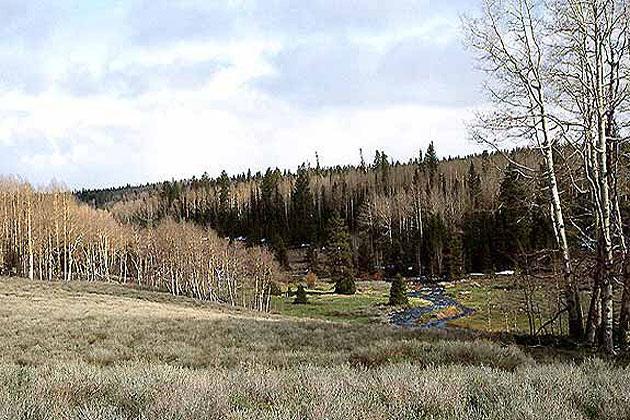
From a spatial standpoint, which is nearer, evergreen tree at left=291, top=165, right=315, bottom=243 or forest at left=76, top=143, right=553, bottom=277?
forest at left=76, top=143, right=553, bottom=277

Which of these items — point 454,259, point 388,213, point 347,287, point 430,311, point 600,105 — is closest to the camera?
point 600,105

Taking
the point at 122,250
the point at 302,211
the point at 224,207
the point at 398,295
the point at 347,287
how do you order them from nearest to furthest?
the point at 398,295
the point at 347,287
the point at 122,250
the point at 302,211
the point at 224,207

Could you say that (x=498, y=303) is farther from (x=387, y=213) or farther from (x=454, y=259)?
(x=387, y=213)

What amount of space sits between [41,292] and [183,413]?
3900cm

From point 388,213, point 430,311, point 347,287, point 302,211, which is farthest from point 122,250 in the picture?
point 302,211

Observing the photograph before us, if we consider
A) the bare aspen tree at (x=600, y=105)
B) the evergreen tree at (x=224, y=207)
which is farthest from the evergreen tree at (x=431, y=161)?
the bare aspen tree at (x=600, y=105)

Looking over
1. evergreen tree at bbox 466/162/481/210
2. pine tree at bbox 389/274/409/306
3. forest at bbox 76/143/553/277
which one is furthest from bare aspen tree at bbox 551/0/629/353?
evergreen tree at bbox 466/162/481/210

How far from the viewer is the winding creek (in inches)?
1401

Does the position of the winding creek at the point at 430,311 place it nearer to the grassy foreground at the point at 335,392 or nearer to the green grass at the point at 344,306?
the green grass at the point at 344,306

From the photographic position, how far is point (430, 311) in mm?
41781

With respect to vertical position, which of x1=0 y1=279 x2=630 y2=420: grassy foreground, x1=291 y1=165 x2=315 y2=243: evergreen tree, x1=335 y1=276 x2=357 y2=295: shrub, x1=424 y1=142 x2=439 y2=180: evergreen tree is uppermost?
x1=424 y1=142 x2=439 y2=180: evergreen tree

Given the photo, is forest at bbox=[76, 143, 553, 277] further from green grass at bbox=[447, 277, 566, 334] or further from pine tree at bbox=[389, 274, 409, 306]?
pine tree at bbox=[389, 274, 409, 306]

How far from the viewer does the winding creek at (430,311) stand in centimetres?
3559

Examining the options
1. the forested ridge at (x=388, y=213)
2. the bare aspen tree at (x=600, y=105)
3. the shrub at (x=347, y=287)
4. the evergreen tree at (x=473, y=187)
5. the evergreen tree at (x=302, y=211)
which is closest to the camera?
the bare aspen tree at (x=600, y=105)
